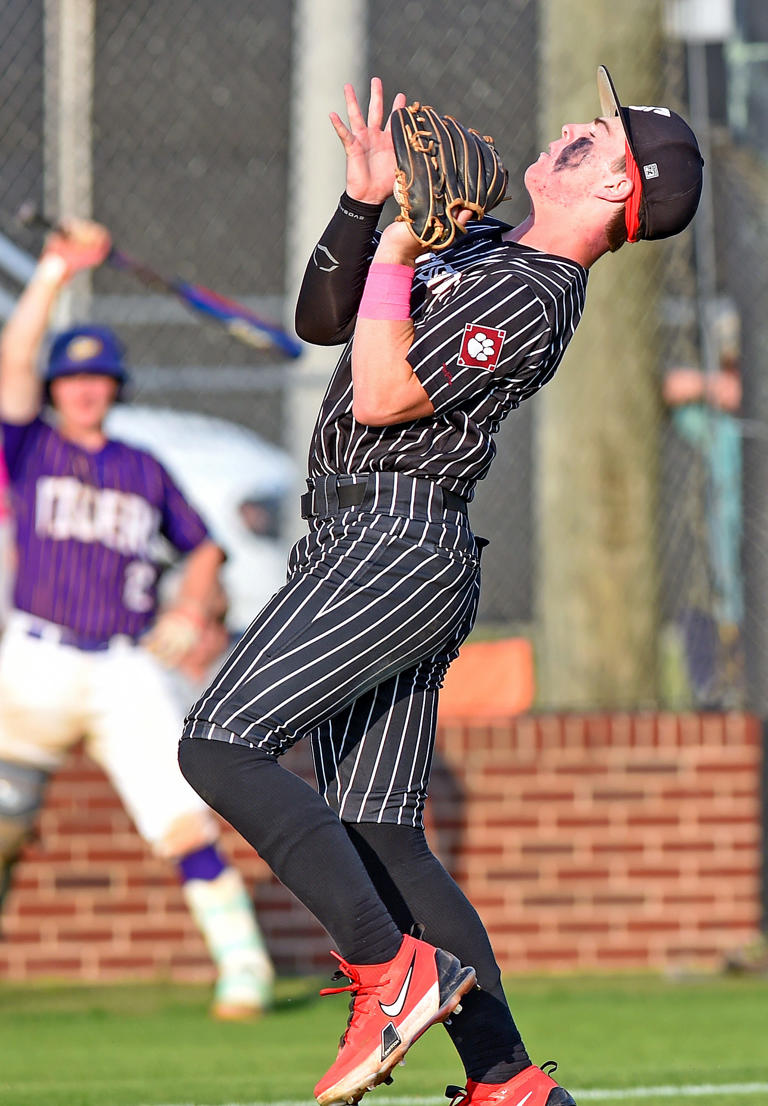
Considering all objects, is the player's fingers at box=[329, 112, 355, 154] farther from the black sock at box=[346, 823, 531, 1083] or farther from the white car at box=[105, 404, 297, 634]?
the white car at box=[105, 404, 297, 634]

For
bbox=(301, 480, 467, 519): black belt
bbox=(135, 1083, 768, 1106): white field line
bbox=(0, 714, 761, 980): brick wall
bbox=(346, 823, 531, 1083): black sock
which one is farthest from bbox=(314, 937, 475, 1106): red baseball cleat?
bbox=(0, 714, 761, 980): brick wall

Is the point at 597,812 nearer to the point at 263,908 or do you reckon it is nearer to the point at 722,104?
the point at 263,908

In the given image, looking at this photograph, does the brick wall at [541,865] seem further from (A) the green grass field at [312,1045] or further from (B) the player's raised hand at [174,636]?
(B) the player's raised hand at [174,636]

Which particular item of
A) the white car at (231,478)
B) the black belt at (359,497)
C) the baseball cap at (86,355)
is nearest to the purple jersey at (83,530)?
the baseball cap at (86,355)

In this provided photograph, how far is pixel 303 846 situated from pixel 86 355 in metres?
3.70

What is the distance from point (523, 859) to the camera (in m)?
7.24

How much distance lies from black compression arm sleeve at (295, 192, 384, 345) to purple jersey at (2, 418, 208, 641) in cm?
296

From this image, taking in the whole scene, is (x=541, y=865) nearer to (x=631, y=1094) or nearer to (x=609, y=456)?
(x=609, y=456)

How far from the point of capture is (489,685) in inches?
302

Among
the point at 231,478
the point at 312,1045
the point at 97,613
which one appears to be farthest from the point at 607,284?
the point at 312,1045

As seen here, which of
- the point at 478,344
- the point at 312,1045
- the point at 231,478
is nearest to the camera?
the point at 478,344

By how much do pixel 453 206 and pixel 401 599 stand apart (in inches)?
29.1

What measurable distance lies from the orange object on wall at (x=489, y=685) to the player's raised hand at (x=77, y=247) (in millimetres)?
2270

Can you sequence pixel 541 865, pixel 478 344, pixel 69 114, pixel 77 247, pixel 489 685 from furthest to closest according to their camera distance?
pixel 69 114
pixel 489 685
pixel 541 865
pixel 77 247
pixel 478 344
